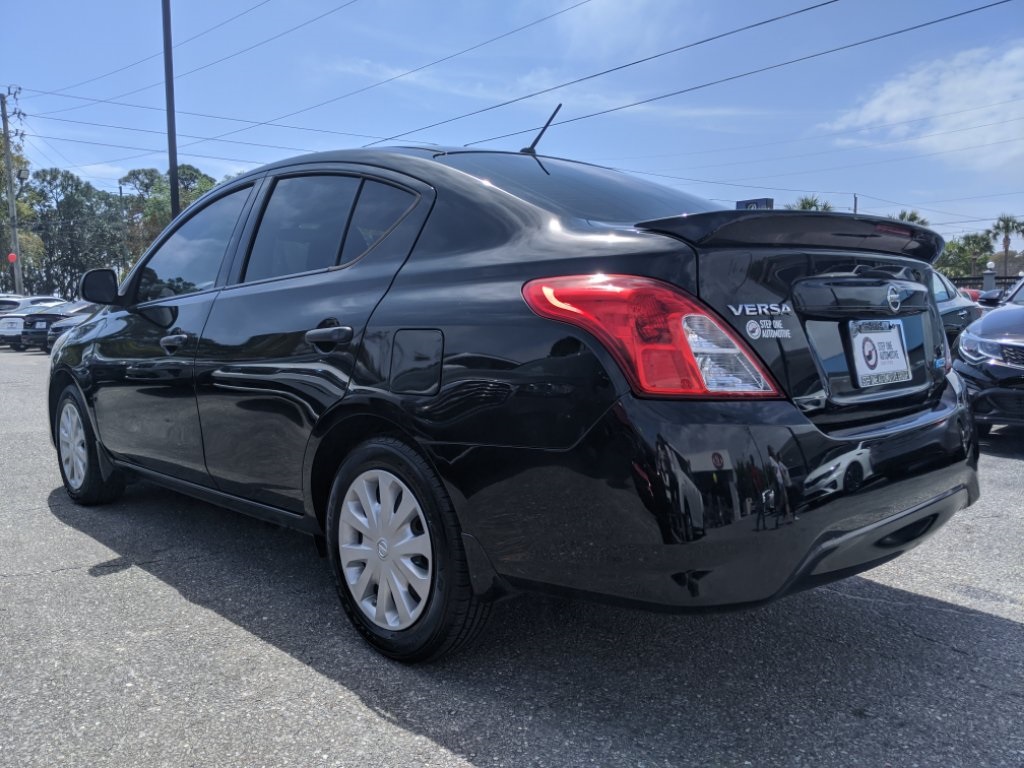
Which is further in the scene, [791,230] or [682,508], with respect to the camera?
[791,230]

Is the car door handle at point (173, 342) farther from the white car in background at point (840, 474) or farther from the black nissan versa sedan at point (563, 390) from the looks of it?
the white car in background at point (840, 474)

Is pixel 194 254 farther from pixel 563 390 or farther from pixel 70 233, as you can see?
pixel 70 233

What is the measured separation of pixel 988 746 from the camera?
210 cm

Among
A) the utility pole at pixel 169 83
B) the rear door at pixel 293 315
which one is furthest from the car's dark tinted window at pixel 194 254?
the utility pole at pixel 169 83

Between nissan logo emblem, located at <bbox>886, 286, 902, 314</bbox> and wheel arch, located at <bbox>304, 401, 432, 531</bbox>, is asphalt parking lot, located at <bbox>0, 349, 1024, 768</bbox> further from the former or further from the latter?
nissan logo emblem, located at <bbox>886, 286, 902, 314</bbox>

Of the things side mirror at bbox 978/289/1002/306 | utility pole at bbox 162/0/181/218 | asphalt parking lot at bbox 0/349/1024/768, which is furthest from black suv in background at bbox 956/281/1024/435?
utility pole at bbox 162/0/181/218

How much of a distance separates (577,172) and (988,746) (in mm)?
2201

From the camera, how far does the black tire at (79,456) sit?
14.6 feet

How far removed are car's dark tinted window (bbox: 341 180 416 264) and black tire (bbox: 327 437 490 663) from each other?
71cm

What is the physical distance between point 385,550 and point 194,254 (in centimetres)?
193

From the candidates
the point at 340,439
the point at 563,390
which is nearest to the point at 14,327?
the point at 340,439

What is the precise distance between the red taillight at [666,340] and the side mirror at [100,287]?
9.41ft

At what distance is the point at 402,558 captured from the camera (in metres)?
2.51

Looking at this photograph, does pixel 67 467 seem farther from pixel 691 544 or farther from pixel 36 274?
pixel 36 274
